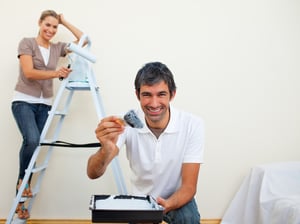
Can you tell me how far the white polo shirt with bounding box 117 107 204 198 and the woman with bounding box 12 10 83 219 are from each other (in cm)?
80

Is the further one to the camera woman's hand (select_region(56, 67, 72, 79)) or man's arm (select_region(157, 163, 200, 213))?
woman's hand (select_region(56, 67, 72, 79))

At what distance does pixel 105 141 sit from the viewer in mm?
1180

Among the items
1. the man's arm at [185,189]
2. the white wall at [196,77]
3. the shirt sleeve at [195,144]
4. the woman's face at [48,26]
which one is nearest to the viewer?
the man's arm at [185,189]

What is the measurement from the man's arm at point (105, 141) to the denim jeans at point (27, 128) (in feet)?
2.70

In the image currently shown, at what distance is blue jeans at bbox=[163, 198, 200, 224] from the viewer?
145 cm

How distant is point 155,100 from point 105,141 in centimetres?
35

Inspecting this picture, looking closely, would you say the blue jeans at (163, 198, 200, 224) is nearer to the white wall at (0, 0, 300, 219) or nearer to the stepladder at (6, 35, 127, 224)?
the stepladder at (6, 35, 127, 224)

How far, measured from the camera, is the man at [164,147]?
143cm

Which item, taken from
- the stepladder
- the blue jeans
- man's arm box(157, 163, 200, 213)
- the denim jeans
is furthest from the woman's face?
the blue jeans

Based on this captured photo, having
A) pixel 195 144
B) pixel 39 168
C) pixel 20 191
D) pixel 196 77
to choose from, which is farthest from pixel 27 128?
pixel 196 77

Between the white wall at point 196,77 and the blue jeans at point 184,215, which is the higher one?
the white wall at point 196,77

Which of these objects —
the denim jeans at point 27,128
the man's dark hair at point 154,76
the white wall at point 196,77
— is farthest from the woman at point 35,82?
the man's dark hair at point 154,76

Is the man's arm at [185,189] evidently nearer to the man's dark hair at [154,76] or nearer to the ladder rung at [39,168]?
the man's dark hair at [154,76]

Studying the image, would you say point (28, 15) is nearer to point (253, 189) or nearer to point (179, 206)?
point (179, 206)
